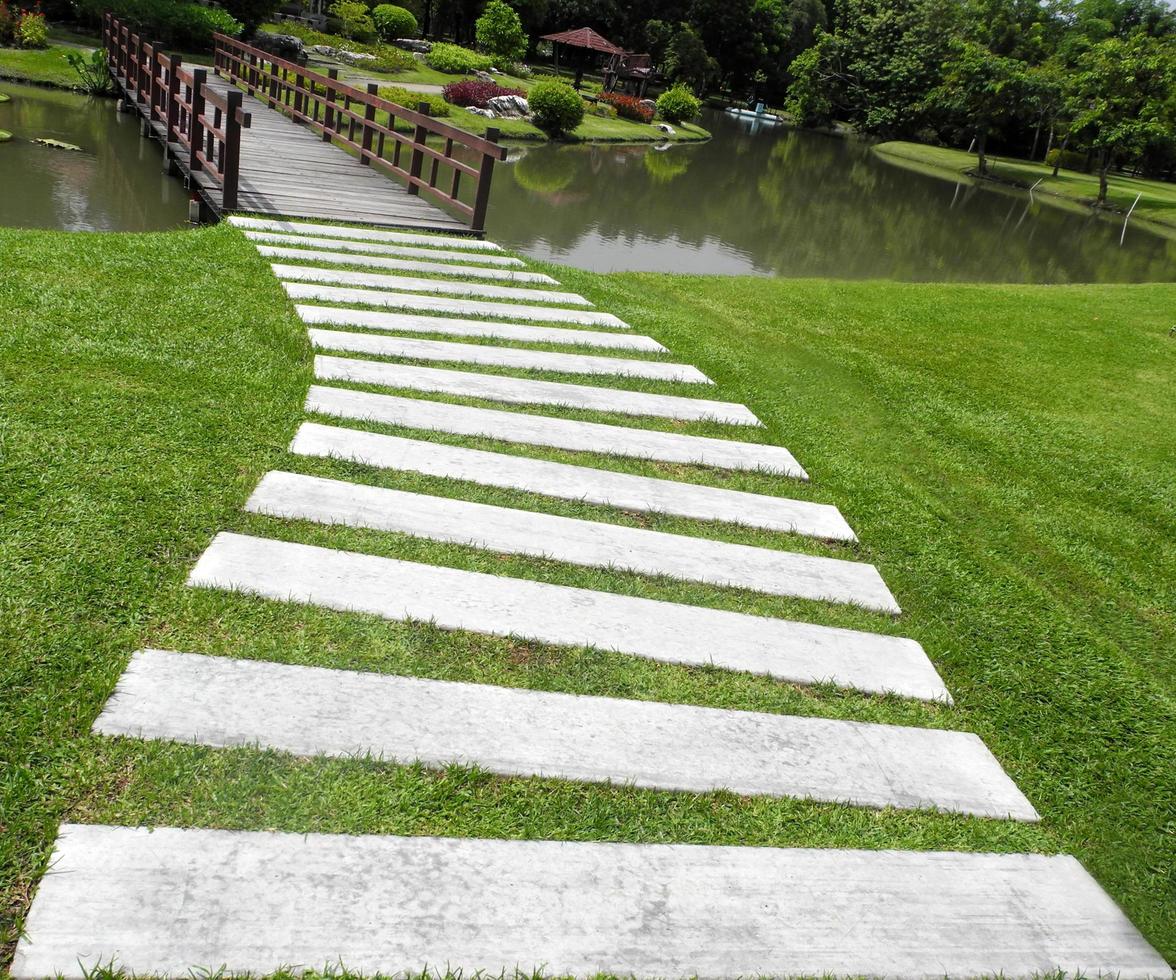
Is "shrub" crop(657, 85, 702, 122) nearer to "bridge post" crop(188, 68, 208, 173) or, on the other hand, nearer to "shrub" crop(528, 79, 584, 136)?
"shrub" crop(528, 79, 584, 136)

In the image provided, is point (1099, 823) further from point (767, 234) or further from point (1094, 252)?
point (1094, 252)

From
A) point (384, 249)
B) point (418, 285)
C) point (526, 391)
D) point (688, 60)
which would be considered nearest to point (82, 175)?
point (384, 249)

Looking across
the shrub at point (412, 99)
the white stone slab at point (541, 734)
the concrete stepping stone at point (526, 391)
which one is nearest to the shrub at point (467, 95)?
the shrub at point (412, 99)

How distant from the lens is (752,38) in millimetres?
52594

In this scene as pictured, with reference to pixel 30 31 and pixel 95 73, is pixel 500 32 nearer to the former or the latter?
pixel 30 31

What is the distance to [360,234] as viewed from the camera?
26.8ft

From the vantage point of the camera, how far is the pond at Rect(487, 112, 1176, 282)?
509 inches

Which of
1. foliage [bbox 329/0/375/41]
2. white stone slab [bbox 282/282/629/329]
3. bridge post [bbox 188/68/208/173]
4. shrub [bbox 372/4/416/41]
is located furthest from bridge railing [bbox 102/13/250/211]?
shrub [bbox 372/4/416/41]

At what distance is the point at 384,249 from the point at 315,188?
105 inches

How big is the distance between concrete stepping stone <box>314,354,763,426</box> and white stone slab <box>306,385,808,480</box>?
0.70 ft

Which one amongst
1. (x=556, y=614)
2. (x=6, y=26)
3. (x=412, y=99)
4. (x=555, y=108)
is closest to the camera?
(x=556, y=614)

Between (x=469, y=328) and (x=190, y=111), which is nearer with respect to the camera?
(x=469, y=328)

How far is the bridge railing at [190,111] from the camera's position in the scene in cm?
786

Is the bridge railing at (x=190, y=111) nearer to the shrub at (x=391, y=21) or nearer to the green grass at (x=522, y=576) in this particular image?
the green grass at (x=522, y=576)
